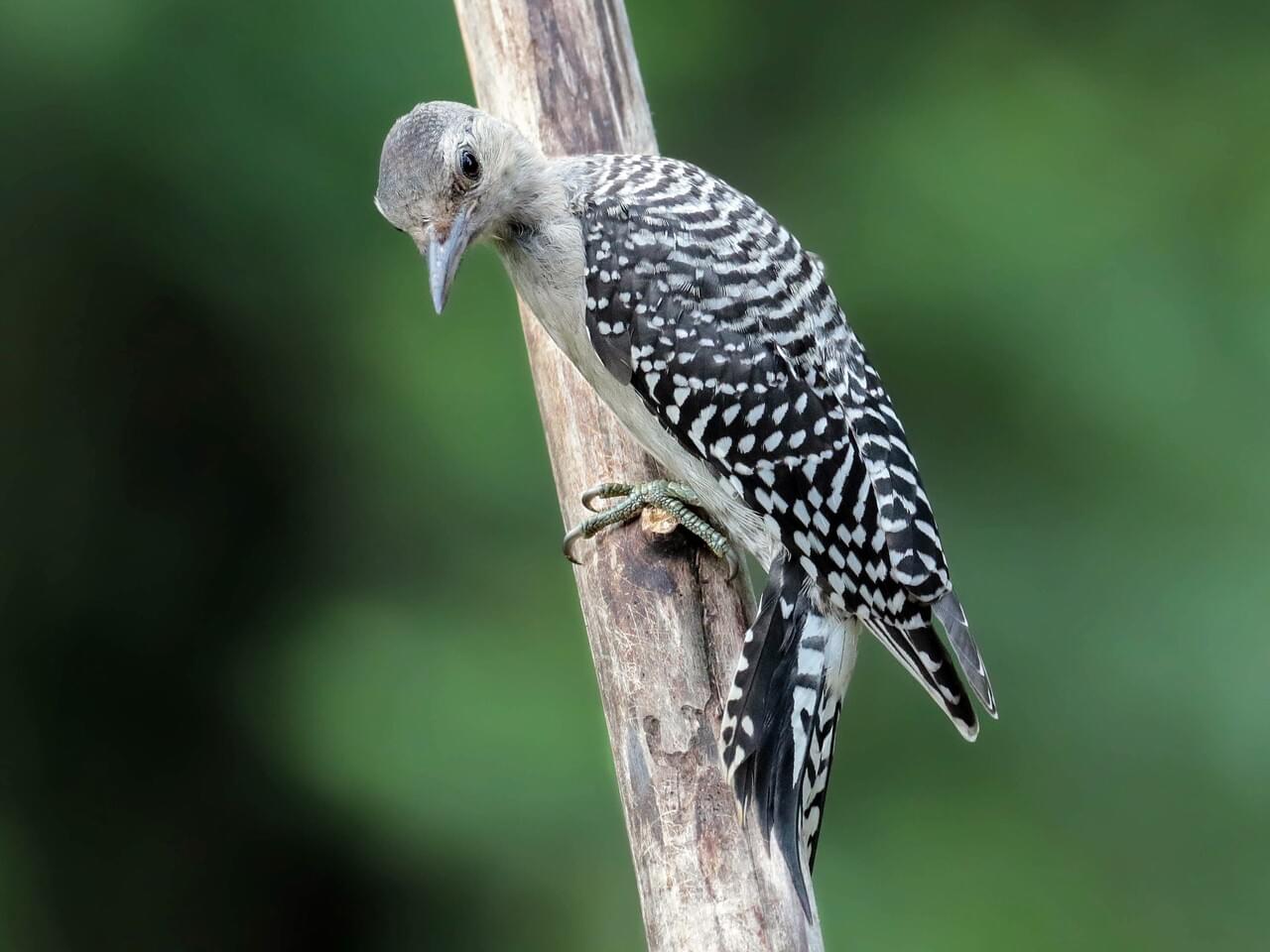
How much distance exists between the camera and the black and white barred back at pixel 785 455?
217cm

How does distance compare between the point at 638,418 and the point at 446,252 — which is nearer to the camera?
the point at 446,252

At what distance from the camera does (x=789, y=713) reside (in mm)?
2209

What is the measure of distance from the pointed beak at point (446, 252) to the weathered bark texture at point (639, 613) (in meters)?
0.54

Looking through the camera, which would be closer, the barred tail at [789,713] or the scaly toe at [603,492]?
the barred tail at [789,713]

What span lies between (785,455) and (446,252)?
0.64 metres

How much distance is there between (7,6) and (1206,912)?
3.89 m

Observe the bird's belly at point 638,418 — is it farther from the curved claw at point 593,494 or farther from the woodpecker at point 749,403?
the curved claw at point 593,494

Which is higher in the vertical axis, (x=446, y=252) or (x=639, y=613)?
(x=446, y=252)

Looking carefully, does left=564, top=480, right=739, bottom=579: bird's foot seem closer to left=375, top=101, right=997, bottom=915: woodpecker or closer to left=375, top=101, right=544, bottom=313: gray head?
left=375, top=101, right=997, bottom=915: woodpecker

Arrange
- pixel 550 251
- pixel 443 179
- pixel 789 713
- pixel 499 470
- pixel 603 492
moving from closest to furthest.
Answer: pixel 443 179 → pixel 789 713 → pixel 550 251 → pixel 603 492 → pixel 499 470

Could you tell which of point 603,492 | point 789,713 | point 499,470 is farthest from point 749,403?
point 499,470

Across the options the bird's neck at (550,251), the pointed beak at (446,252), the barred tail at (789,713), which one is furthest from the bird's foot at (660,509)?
the pointed beak at (446,252)

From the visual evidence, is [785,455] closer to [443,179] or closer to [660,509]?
[660,509]

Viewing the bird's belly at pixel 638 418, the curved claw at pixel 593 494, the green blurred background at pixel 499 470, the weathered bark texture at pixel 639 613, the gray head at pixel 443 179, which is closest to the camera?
the weathered bark texture at pixel 639 613
